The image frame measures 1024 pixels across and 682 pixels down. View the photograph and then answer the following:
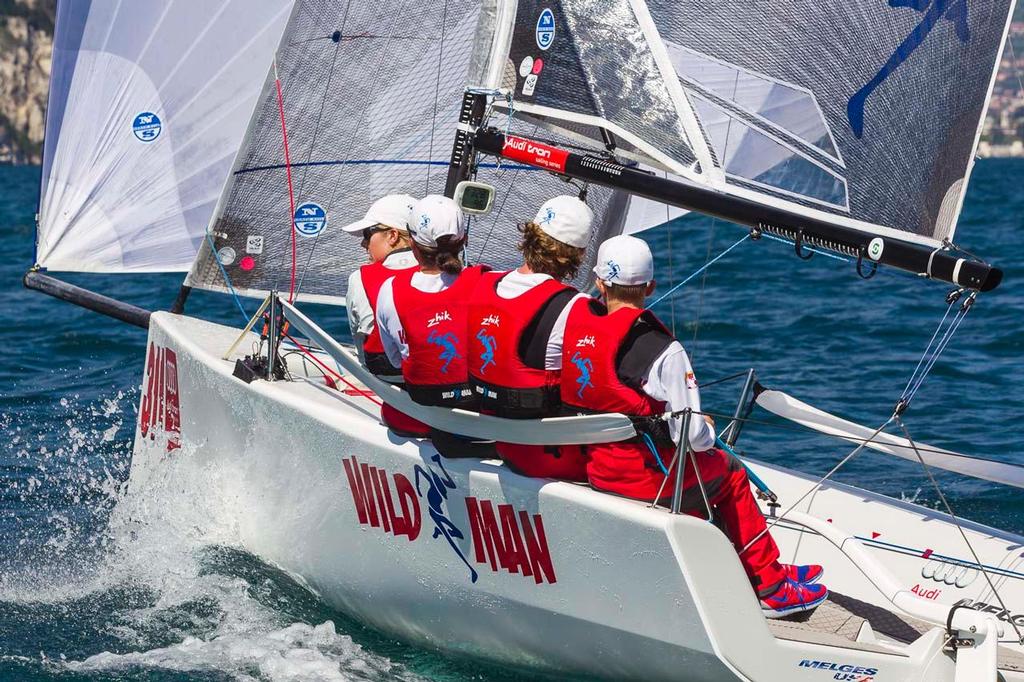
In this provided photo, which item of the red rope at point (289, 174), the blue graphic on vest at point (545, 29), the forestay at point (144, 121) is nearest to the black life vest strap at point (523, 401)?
the blue graphic on vest at point (545, 29)

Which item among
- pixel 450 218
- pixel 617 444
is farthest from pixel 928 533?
pixel 450 218

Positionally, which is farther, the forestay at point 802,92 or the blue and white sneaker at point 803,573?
the forestay at point 802,92

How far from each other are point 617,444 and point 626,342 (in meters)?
0.29

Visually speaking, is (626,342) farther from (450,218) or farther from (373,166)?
(373,166)

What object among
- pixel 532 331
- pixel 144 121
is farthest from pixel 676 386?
pixel 144 121

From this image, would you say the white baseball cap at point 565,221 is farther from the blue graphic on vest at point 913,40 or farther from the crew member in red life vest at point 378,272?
the blue graphic on vest at point 913,40

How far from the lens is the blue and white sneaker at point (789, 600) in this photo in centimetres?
368

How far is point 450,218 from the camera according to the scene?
381cm

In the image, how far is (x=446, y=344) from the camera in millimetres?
3760

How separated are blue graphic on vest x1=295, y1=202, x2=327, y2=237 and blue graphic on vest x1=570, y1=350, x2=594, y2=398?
93.4 inches

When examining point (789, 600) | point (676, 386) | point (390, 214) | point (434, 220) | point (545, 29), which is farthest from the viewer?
point (545, 29)

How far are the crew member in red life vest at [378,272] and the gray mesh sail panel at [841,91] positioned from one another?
1075 mm

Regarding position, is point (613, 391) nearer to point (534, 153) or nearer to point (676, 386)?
point (676, 386)

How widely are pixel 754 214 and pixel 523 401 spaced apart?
1002 mm
